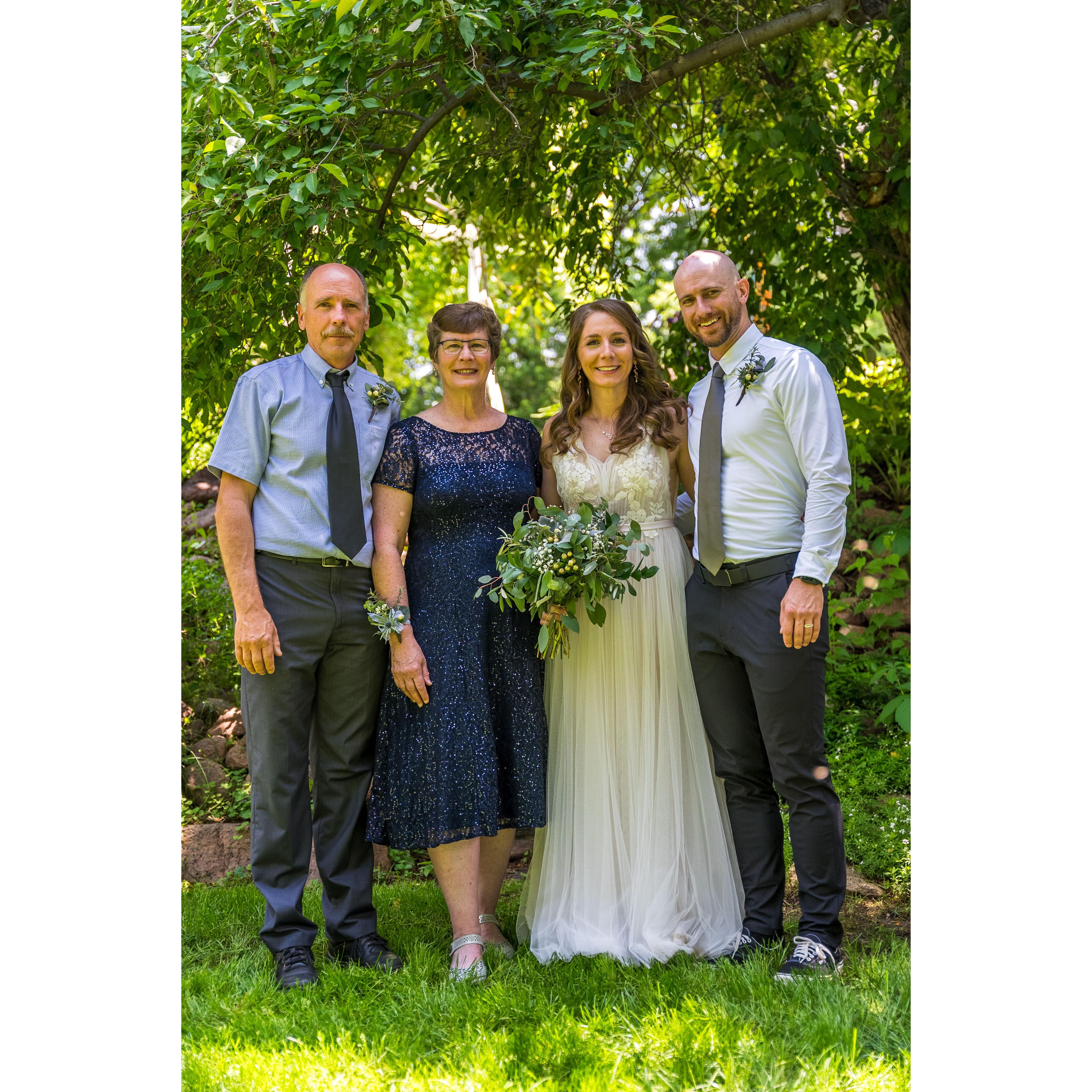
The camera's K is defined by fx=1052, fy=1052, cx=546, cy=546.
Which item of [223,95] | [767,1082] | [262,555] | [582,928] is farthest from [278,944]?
[223,95]

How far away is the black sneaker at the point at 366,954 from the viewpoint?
3.65m

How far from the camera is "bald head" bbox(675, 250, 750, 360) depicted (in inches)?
143

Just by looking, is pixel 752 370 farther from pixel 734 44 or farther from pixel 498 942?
pixel 498 942

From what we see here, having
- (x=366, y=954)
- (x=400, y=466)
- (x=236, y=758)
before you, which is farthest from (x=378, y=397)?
(x=236, y=758)

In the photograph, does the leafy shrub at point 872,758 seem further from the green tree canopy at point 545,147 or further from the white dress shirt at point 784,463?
the green tree canopy at point 545,147

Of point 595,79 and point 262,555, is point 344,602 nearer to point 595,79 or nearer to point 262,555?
point 262,555

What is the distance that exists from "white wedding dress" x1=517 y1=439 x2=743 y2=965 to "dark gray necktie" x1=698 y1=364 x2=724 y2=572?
10.3 inches

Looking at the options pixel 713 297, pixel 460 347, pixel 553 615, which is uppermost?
pixel 713 297

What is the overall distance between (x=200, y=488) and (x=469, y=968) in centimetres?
500

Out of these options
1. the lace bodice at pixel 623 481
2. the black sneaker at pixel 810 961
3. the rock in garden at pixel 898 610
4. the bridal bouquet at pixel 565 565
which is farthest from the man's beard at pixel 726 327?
the rock in garden at pixel 898 610

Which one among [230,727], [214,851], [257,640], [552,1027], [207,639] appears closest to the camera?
[552,1027]

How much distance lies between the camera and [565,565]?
3508 mm

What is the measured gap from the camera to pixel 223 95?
3.88 m

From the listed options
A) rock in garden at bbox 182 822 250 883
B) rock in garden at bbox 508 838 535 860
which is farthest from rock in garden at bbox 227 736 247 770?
rock in garden at bbox 508 838 535 860
